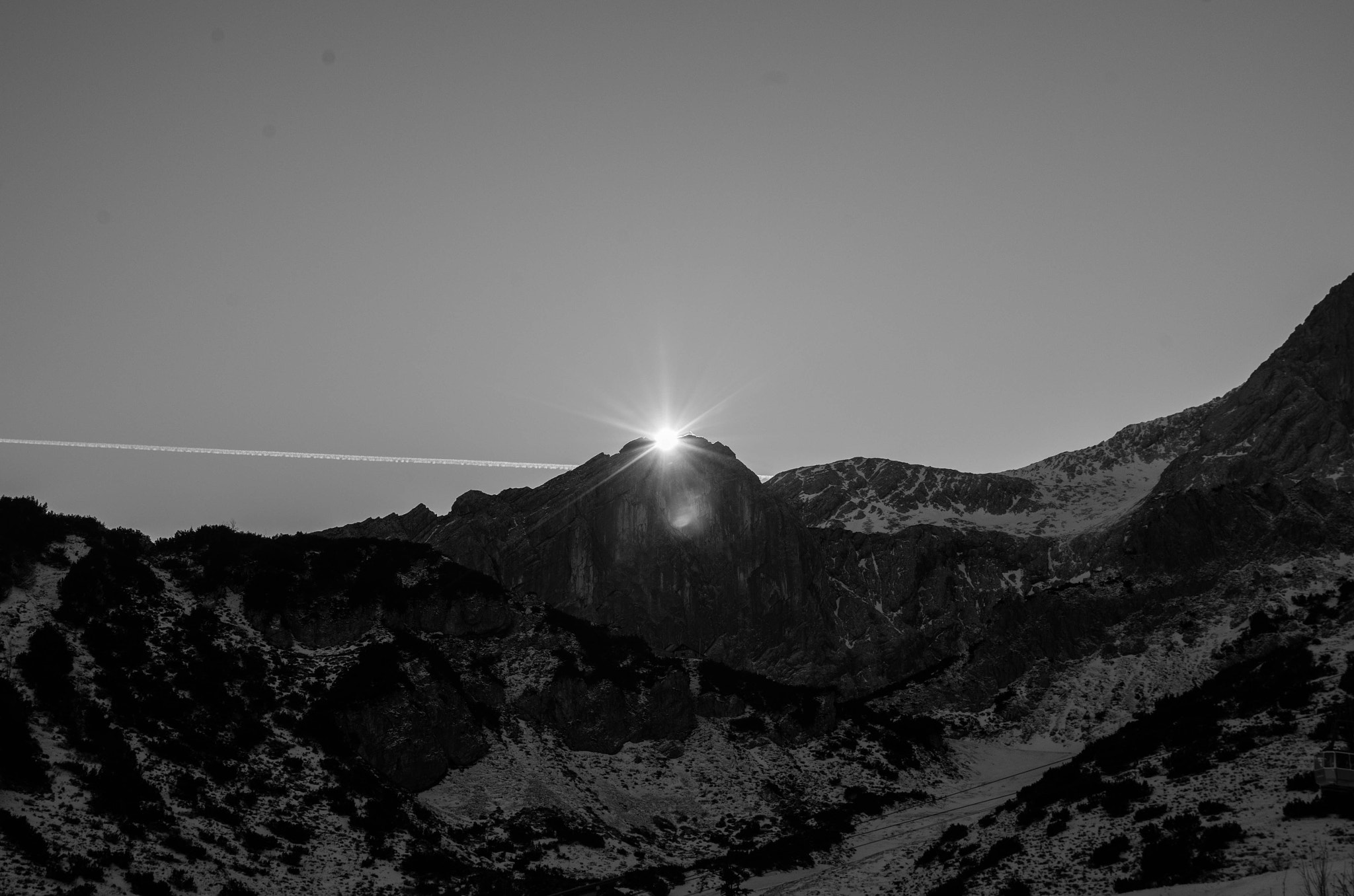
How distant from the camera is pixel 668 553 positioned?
153 meters

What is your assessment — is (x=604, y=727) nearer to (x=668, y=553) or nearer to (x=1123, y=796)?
(x=1123, y=796)

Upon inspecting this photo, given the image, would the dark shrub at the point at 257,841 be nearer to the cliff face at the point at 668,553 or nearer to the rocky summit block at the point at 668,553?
the cliff face at the point at 668,553

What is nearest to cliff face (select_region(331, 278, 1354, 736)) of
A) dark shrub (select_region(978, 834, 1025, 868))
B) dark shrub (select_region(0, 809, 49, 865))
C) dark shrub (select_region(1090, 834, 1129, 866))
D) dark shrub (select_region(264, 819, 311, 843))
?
dark shrub (select_region(978, 834, 1025, 868))

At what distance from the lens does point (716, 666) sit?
10269 centimetres

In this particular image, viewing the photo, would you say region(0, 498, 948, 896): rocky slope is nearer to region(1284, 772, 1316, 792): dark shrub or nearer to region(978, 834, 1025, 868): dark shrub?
region(978, 834, 1025, 868): dark shrub

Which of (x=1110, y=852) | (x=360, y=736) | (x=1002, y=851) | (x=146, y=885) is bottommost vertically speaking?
(x=1002, y=851)

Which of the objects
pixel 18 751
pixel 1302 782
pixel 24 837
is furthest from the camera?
pixel 18 751

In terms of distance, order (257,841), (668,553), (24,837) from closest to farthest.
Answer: (24,837) < (257,841) < (668,553)

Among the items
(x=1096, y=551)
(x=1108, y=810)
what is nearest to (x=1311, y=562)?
(x=1096, y=551)

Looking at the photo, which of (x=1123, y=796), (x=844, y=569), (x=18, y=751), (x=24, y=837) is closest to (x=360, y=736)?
(x=18, y=751)

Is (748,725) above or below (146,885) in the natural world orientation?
below

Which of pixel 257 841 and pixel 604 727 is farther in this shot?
pixel 604 727

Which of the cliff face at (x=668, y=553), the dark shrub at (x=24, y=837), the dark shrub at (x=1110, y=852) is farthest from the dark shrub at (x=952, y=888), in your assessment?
the cliff face at (x=668, y=553)

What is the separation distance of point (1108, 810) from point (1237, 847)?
11.6m
